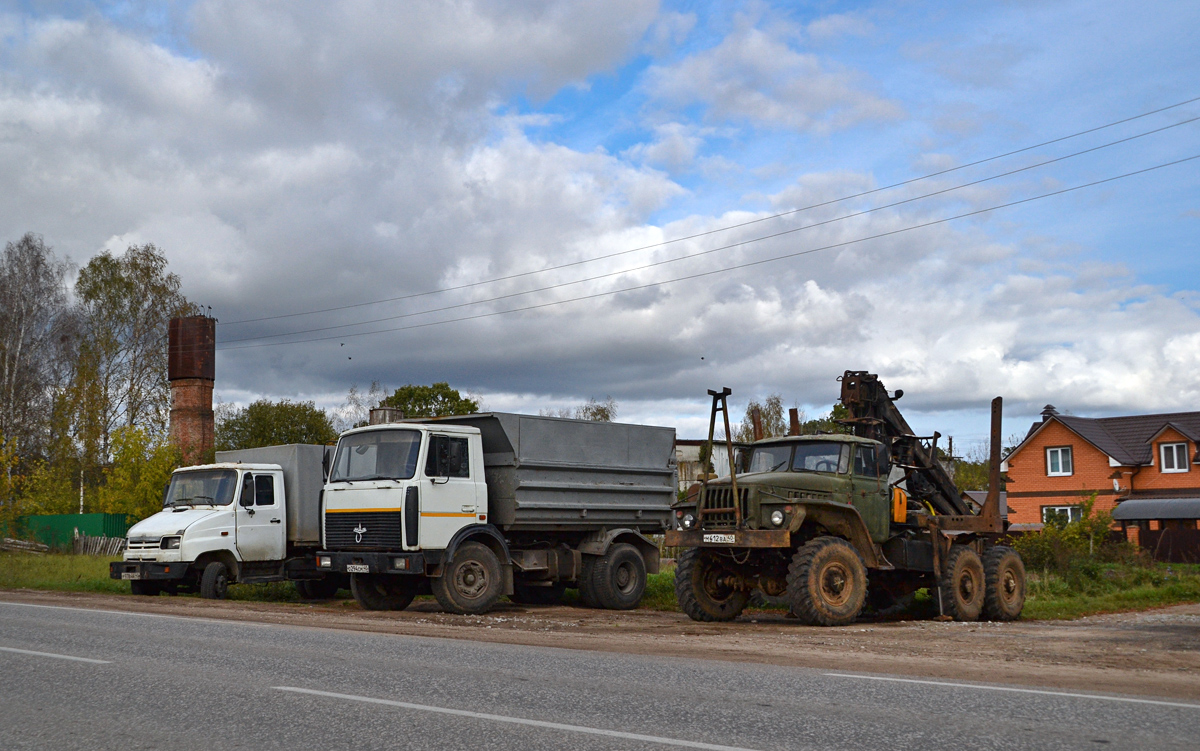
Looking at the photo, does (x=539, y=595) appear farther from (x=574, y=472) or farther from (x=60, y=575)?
(x=60, y=575)

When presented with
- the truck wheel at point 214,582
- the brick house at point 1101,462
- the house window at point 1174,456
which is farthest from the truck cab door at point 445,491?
the house window at point 1174,456

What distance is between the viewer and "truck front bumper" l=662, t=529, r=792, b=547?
14.0 meters

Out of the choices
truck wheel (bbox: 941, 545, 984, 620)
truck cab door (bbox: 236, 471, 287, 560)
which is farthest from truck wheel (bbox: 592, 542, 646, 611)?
truck cab door (bbox: 236, 471, 287, 560)

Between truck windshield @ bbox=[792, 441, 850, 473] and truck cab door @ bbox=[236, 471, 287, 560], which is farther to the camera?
truck cab door @ bbox=[236, 471, 287, 560]

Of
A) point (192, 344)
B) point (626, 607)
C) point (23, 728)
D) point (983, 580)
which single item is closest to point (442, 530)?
point (626, 607)

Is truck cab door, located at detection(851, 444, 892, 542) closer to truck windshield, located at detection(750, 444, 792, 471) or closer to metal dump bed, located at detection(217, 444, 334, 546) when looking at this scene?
truck windshield, located at detection(750, 444, 792, 471)

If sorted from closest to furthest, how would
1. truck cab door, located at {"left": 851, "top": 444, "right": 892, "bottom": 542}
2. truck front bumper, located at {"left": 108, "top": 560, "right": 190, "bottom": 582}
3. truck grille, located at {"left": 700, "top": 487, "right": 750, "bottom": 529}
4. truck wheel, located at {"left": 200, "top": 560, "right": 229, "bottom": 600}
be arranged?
truck grille, located at {"left": 700, "top": 487, "right": 750, "bottom": 529}
truck cab door, located at {"left": 851, "top": 444, "right": 892, "bottom": 542}
truck front bumper, located at {"left": 108, "top": 560, "right": 190, "bottom": 582}
truck wheel, located at {"left": 200, "top": 560, "right": 229, "bottom": 600}

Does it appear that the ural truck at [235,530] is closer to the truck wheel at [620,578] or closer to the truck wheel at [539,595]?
the truck wheel at [539,595]

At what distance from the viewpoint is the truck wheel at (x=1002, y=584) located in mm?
16328

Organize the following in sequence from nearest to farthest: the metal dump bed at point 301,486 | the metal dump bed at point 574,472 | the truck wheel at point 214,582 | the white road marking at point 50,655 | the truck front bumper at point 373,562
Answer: the white road marking at point 50,655 < the truck front bumper at point 373,562 < the metal dump bed at point 574,472 < the truck wheel at point 214,582 < the metal dump bed at point 301,486

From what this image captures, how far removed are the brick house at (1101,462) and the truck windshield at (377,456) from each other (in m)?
35.3

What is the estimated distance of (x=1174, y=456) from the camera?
1770 inches

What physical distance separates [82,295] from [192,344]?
931cm

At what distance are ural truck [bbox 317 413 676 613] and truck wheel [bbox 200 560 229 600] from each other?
3248mm
